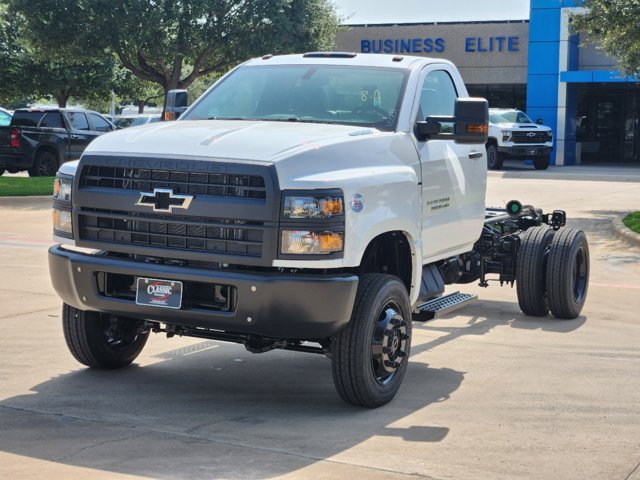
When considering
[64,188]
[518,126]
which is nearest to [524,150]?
Answer: [518,126]

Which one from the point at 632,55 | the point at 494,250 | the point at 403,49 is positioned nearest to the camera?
the point at 494,250

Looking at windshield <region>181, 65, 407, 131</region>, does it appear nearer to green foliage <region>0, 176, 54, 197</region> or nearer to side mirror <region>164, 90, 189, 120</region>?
side mirror <region>164, 90, 189, 120</region>

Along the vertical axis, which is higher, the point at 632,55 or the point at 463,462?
the point at 632,55

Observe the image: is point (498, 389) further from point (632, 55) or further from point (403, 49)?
point (403, 49)

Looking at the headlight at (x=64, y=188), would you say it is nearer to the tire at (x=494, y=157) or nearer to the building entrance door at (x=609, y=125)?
the tire at (x=494, y=157)

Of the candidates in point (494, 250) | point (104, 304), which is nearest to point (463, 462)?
point (104, 304)

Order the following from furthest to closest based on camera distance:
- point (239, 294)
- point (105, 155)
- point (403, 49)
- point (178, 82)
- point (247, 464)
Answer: point (403, 49) → point (178, 82) → point (105, 155) → point (239, 294) → point (247, 464)

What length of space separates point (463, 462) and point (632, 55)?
15.8 m

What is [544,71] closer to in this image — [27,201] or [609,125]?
[609,125]

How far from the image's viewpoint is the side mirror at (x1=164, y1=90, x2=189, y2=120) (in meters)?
8.20

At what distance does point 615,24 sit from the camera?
733 inches

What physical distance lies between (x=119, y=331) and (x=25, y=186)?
15.7 metres

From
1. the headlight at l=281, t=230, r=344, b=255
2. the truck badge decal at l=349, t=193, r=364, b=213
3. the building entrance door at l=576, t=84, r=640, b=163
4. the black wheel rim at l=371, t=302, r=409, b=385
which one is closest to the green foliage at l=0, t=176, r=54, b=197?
the black wheel rim at l=371, t=302, r=409, b=385

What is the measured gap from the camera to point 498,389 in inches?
286
